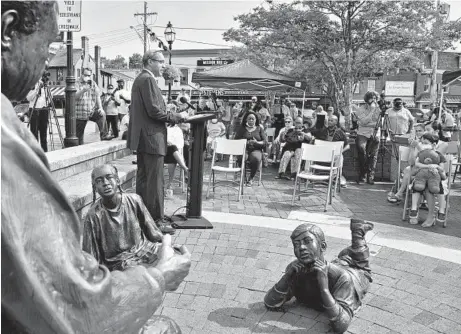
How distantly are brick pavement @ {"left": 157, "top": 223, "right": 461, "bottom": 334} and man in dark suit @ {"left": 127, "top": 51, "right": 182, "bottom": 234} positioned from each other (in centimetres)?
79

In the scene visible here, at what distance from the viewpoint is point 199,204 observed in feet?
20.2

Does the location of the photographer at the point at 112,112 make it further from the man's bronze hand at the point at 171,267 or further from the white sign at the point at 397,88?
the white sign at the point at 397,88

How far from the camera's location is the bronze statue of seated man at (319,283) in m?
3.25

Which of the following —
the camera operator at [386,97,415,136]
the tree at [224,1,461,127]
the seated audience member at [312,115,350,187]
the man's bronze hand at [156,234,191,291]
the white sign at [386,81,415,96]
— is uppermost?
the tree at [224,1,461,127]

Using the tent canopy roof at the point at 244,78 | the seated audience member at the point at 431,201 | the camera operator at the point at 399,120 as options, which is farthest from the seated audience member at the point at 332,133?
the seated audience member at the point at 431,201

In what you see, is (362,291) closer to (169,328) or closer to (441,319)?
(441,319)

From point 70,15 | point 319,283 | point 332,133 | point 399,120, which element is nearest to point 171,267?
point 319,283

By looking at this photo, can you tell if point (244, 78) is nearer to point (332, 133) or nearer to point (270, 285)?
point (332, 133)

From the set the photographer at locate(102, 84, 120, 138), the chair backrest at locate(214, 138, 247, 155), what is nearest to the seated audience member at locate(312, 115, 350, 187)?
the chair backrest at locate(214, 138, 247, 155)

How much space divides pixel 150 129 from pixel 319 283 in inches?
113

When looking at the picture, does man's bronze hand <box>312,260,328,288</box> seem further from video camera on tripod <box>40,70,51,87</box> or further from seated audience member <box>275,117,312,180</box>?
seated audience member <box>275,117,312,180</box>

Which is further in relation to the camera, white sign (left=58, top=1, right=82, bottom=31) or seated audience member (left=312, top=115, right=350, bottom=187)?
seated audience member (left=312, top=115, right=350, bottom=187)

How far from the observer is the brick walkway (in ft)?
24.3

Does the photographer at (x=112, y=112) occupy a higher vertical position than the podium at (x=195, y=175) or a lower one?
higher
